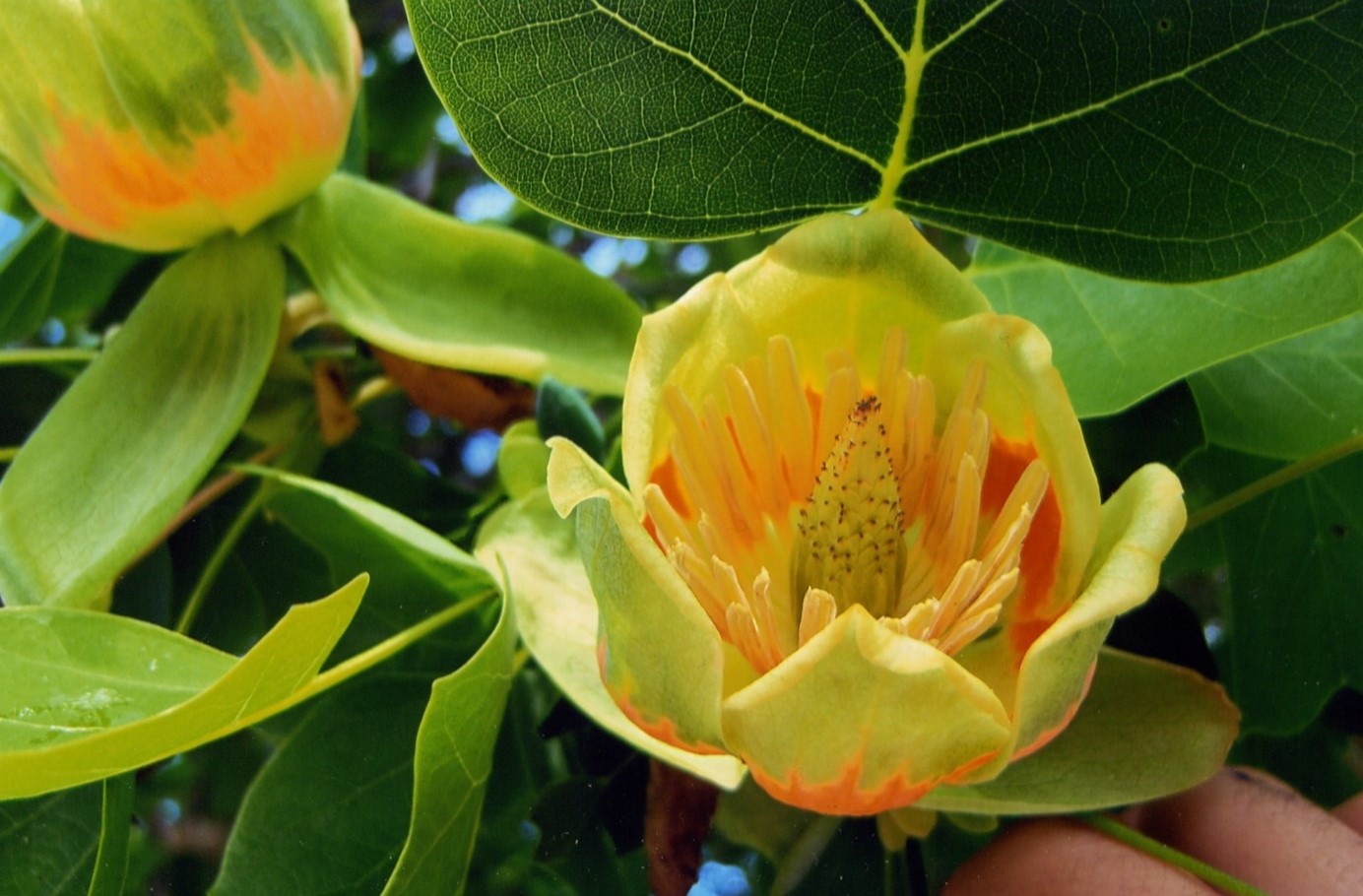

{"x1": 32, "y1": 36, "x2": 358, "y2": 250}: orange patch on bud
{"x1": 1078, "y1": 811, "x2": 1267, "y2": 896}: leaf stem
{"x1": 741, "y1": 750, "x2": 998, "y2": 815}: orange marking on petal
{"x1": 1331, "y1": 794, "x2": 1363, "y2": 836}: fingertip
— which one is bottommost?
{"x1": 1331, "y1": 794, "x2": 1363, "y2": 836}: fingertip

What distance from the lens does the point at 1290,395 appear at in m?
0.97

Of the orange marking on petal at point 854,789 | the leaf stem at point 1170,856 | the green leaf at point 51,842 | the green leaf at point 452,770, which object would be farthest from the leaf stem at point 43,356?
the leaf stem at point 1170,856

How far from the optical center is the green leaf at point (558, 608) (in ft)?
2.48

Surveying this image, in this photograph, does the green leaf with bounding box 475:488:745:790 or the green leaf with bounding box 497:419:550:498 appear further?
the green leaf with bounding box 497:419:550:498

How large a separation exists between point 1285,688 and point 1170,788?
321mm

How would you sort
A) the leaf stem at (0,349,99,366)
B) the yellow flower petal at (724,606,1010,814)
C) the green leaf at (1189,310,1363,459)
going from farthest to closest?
1. the leaf stem at (0,349,99,366)
2. the green leaf at (1189,310,1363,459)
3. the yellow flower petal at (724,606,1010,814)

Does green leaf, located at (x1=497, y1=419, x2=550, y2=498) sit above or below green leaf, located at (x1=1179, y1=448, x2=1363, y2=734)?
above

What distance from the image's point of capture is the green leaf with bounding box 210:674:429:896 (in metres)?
0.87

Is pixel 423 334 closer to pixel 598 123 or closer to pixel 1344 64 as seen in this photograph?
pixel 598 123

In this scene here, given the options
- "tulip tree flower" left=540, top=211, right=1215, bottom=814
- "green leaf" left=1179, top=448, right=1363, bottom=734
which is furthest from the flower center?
"green leaf" left=1179, top=448, right=1363, bottom=734

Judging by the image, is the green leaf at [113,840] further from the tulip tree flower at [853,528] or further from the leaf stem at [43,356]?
the leaf stem at [43,356]

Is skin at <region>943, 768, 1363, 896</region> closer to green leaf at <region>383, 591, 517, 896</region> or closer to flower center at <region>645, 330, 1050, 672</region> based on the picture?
flower center at <region>645, 330, 1050, 672</region>

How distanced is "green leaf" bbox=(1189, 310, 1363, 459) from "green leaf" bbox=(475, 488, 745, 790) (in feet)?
1.58

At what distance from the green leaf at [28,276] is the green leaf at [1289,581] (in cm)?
112
